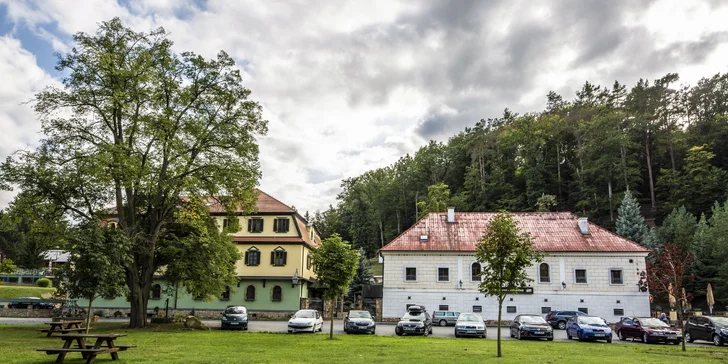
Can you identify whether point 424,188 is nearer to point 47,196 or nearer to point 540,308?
point 540,308

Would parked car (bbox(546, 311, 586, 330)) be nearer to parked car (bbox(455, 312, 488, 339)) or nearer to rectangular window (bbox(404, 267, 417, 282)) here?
rectangular window (bbox(404, 267, 417, 282))

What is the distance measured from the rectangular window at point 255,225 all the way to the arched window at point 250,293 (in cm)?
467

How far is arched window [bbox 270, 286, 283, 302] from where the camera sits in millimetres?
40562

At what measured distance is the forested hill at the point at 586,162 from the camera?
62312mm

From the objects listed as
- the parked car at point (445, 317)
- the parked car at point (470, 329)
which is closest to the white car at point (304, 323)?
the parked car at point (470, 329)

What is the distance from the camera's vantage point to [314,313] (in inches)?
1107

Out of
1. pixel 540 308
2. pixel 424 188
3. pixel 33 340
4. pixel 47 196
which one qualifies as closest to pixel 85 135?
pixel 47 196

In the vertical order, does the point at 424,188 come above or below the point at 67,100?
above

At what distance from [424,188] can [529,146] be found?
70.0 ft

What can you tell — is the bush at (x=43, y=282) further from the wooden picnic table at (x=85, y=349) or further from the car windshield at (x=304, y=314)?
the wooden picnic table at (x=85, y=349)

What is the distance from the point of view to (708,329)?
23875mm

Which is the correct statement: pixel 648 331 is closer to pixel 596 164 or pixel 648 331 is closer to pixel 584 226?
pixel 584 226

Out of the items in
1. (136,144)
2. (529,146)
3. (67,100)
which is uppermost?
(529,146)

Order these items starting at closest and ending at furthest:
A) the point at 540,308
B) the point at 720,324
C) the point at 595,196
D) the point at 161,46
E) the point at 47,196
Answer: the point at 720,324 < the point at 47,196 < the point at 161,46 < the point at 540,308 < the point at 595,196
